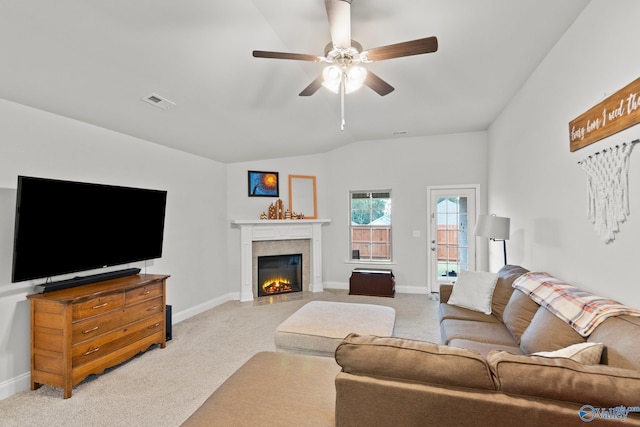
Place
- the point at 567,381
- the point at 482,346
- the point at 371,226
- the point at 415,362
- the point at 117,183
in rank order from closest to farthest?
the point at 567,381
the point at 415,362
the point at 482,346
the point at 117,183
the point at 371,226

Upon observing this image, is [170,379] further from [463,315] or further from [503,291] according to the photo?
[503,291]

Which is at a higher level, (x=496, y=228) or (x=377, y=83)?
(x=377, y=83)

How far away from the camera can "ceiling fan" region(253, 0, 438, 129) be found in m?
1.88

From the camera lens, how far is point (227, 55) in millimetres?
2643

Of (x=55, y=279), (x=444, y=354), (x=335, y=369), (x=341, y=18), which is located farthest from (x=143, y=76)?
(x=444, y=354)

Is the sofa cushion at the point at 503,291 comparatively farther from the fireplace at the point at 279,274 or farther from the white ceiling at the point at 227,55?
the fireplace at the point at 279,274

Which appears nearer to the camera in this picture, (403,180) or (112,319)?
(112,319)

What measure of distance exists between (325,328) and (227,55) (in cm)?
247

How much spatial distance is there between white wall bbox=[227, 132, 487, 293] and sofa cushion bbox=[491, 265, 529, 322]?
2604mm

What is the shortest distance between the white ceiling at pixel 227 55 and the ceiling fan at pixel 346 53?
0.32 m

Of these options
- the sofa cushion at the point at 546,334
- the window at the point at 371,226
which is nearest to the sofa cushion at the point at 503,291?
the sofa cushion at the point at 546,334

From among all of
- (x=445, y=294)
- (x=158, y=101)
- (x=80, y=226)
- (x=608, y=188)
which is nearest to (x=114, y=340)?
(x=80, y=226)

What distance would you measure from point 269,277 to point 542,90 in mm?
4766

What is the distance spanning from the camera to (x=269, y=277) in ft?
19.0
